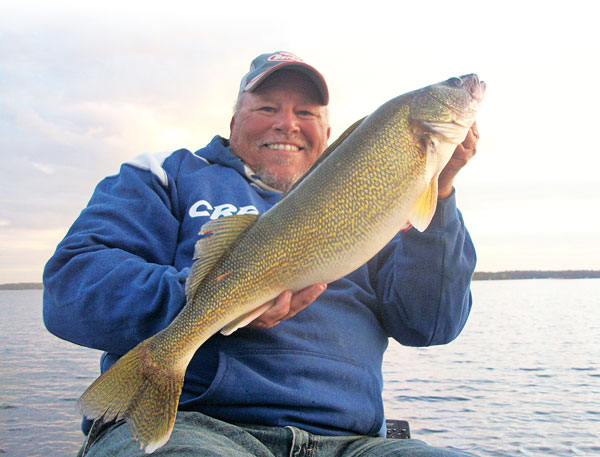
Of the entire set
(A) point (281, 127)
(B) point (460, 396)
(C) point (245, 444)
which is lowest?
(B) point (460, 396)

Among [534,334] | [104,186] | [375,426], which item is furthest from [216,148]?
[534,334]

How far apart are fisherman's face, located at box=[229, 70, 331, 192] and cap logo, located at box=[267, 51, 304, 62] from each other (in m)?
0.13

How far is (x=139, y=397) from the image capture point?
2.38 metres

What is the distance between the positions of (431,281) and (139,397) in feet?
5.89

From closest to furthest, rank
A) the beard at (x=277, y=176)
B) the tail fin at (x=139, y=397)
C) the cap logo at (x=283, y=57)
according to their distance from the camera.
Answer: the tail fin at (x=139, y=397)
the beard at (x=277, y=176)
the cap logo at (x=283, y=57)

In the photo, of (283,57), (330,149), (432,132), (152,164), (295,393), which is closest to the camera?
(432,132)

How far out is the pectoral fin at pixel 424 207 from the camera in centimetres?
264

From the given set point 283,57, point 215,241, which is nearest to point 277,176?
point 283,57

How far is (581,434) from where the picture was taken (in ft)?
28.0

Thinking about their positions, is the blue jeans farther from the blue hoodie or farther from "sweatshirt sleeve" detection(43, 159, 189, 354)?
"sweatshirt sleeve" detection(43, 159, 189, 354)

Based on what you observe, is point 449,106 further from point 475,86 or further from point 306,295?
point 306,295

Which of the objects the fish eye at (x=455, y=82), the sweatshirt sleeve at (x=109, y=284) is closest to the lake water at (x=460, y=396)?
the sweatshirt sleeve at (x=109, y=284)

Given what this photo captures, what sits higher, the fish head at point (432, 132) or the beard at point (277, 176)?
the fish head at point (432, 132)

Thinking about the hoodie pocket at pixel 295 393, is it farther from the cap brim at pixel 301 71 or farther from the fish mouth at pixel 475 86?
the cap brim at pixel 301 71
